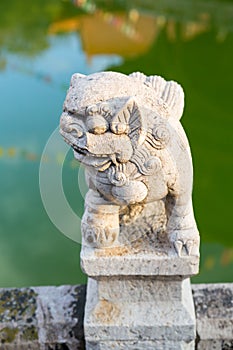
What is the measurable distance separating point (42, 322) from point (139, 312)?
0.34 m

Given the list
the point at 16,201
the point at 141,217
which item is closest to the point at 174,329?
the point at 141,217

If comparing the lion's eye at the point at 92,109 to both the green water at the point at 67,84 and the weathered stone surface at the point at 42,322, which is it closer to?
the green water at the point at 67,84

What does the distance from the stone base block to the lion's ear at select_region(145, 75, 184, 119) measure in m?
0.44

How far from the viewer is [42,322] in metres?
1.69

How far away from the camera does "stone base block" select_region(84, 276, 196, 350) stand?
1485 mm

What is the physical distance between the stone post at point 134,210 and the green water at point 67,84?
264 mm

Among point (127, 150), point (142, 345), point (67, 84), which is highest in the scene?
point (67, 84)

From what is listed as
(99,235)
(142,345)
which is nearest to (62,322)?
(142,345)

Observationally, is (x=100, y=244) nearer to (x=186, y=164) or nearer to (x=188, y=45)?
(x=186, y=164)

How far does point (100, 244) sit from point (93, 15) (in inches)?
207

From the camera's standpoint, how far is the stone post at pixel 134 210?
125 cm

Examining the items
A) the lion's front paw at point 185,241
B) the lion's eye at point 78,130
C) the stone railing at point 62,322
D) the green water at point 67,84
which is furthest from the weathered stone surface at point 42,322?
the lion's eye at point 78,130

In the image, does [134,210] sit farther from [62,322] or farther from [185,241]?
[62,322]

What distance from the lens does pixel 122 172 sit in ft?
4.23
